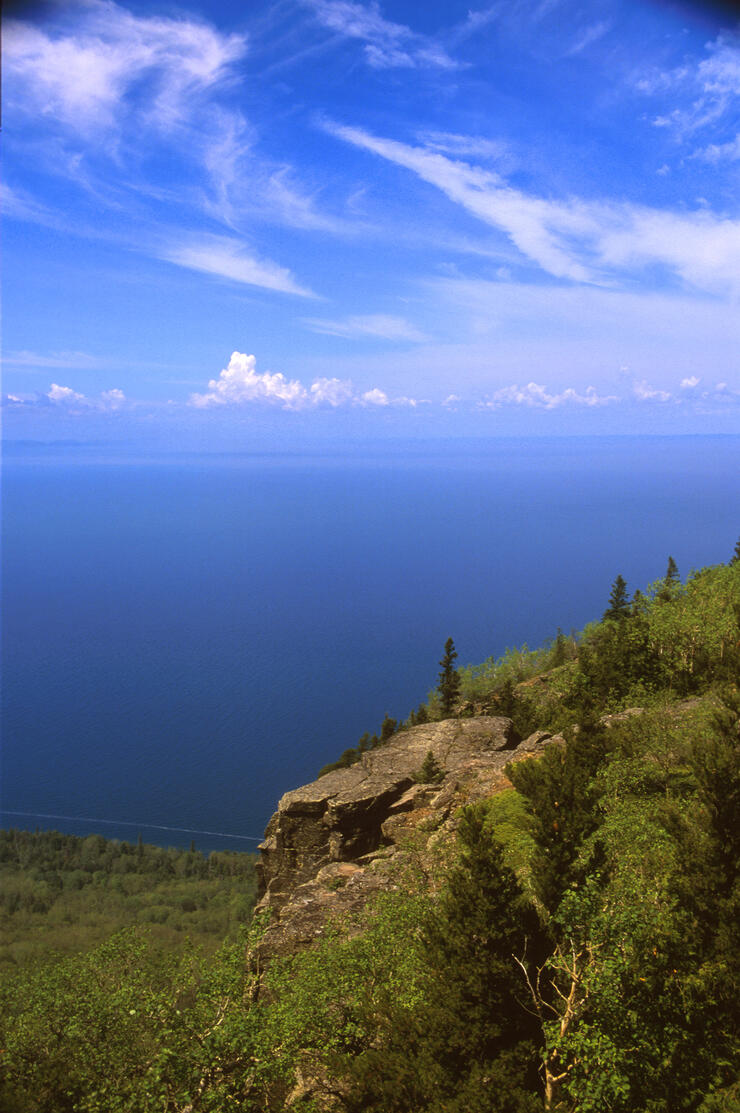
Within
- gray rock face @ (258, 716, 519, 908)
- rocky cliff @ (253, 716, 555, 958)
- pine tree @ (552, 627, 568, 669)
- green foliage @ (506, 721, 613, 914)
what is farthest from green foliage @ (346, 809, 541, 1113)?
pine tree @ (552, 627, 568, 669)

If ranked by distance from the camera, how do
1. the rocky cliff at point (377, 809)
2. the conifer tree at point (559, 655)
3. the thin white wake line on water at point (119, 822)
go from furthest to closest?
the thin white wake line on water at point (119, 822)
the conifer tree at point (559, 655)
the rocky cliff at point (377, 809)

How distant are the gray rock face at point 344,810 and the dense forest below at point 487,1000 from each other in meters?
14.9

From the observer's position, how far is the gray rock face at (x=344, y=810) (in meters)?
37.8

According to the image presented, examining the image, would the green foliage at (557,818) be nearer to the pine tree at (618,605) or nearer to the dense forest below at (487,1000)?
the dense forest below at (487,1000)

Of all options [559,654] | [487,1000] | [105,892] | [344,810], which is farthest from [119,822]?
[487,1000]

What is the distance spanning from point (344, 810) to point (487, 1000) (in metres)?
24.2

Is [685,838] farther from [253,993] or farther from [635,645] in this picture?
[635,645]

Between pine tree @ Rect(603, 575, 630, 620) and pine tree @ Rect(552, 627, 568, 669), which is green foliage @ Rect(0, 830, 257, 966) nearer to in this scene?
pine tree @ Rect(552, 627, 568, 669)

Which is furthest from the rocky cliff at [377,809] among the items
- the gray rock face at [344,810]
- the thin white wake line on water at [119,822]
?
the thin white wake line on water at [119,822]

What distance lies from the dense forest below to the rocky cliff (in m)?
9.51

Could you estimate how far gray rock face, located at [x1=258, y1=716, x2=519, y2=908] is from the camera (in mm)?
37844

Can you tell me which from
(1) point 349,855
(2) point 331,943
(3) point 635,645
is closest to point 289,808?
(1) point 349,855

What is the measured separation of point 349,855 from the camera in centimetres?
3716

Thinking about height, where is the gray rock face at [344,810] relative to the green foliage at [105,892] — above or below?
above
